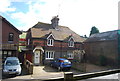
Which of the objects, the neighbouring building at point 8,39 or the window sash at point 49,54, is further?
the window sash at point 49,54

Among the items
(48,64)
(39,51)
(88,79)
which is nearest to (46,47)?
(39,51)

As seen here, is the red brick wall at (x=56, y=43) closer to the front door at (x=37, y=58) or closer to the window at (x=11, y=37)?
the front door at (x=37, y=58)

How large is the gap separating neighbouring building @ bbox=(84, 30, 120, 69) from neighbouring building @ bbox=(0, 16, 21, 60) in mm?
15112

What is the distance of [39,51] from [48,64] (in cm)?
296

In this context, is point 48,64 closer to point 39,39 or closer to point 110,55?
point 39,39

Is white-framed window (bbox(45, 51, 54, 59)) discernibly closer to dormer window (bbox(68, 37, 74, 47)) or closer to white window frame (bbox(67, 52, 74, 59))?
white window frame (bbox(67, 52, 74, 59))

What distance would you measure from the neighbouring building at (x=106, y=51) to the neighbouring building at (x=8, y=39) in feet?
49.6

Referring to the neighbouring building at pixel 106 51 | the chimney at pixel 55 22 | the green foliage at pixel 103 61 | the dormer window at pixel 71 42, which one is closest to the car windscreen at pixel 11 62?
the dormer window at pixel 71 42

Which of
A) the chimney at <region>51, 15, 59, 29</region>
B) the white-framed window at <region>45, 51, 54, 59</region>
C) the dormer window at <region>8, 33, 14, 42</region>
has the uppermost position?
the chimney at <region>51, 15, 59, 29</region>

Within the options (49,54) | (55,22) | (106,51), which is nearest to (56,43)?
(49,54)

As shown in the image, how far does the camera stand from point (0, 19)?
17.4 metres

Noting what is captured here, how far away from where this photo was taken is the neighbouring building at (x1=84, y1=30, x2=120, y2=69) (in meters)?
17.8

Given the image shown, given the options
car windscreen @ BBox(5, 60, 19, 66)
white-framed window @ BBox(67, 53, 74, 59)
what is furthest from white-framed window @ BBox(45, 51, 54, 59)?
car windscreen @ BBox(5, 60, 19, 66)

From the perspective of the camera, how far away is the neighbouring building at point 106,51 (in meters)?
17.8
